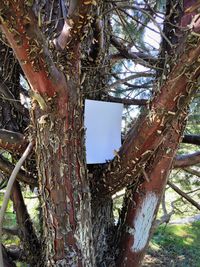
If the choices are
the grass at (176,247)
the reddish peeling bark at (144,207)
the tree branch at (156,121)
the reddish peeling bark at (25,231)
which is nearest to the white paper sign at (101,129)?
the tree branch at (156,121)

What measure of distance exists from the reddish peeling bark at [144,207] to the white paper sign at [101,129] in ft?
0.59

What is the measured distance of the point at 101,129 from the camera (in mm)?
1256

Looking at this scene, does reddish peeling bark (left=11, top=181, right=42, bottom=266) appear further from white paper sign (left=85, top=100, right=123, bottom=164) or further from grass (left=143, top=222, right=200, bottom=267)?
grass (left=143, top=222, right=200, bottom=267)

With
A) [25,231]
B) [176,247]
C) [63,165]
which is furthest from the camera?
[176,247]

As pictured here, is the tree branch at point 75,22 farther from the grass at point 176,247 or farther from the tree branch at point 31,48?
the grass at point 176,247

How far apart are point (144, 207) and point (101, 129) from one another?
1.11 feet

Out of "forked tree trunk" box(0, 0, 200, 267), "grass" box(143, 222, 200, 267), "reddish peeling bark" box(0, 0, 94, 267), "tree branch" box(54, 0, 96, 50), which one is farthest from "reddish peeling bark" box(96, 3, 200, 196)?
"grass" box(143, 222, 200, 267)

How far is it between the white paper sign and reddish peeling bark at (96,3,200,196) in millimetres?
78

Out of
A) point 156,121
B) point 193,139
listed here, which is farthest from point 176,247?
point 156,121

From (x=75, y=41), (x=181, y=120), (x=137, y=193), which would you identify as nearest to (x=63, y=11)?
(x=75, y=41)

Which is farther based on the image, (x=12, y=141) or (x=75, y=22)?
(x=12, y=141)

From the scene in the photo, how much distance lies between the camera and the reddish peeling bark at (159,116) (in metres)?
0.94

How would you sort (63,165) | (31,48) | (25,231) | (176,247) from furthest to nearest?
(176,247) → (25,231) → (63,165) → (31,48)

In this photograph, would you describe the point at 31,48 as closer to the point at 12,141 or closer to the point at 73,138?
the point at 73,138
